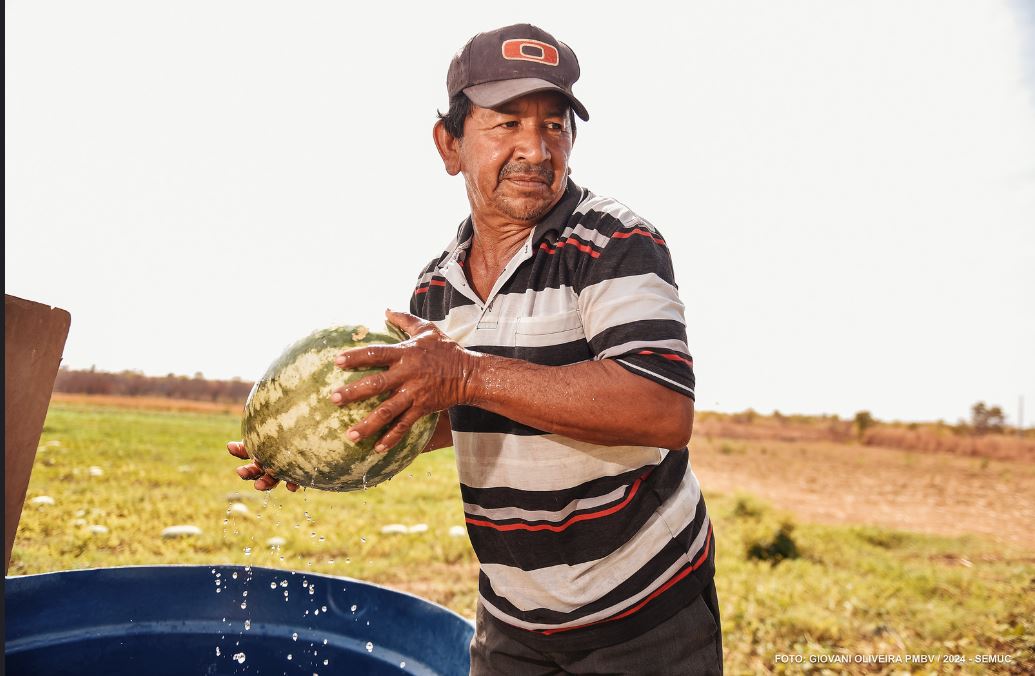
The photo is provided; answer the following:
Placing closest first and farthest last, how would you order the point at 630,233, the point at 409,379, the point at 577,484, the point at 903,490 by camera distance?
the point at 409,379, the point at 630,233, the point at 577,484, the point at 903,490

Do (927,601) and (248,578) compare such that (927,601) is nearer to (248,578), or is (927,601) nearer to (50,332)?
(248,578)

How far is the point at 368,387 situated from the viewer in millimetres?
1477

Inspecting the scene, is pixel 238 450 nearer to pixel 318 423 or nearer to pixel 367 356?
pixel 318 423

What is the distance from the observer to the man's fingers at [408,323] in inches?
63.7

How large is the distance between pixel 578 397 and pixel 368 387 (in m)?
0.45

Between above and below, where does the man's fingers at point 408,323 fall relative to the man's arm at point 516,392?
above

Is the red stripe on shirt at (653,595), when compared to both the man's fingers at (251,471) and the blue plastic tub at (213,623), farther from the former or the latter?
the man's fingers at (251,471)

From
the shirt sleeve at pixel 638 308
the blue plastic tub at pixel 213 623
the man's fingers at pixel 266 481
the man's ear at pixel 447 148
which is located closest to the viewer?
the shirt sleeve at pixel 638 308

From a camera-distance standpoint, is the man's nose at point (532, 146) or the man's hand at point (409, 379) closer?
the man's hand at point (409, 379)

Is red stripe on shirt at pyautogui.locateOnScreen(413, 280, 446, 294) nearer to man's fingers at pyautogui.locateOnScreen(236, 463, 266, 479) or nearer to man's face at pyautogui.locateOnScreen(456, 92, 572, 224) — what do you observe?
man's face at pyautogui.locateOnScreen(456, 92, 572, 224)

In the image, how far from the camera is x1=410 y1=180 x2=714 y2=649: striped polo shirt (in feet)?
5.86

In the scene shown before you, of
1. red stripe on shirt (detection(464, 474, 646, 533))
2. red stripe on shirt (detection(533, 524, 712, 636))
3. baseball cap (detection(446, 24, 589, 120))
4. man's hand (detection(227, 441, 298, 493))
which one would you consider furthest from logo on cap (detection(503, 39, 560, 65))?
red stripe on shirt (detection(533, 524, 712, 636))

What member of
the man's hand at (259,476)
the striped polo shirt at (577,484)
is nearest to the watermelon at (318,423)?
the man's hand at (259,476)

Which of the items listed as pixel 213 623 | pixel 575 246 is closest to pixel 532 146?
pixel 575 246
